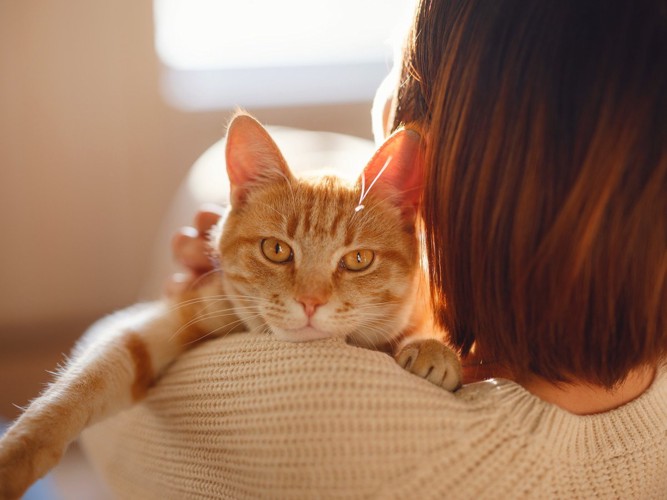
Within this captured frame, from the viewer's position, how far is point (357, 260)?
1.07 metres

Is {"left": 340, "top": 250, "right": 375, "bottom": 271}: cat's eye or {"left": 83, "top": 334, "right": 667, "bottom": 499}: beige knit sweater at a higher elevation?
{"left": 340, "top": 250, "right": 375, "bottom": 271}: cat's eye

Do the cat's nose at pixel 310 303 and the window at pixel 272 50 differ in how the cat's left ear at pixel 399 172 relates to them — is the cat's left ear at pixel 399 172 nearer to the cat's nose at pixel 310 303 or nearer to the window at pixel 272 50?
the cat's nose at pixel 310 303

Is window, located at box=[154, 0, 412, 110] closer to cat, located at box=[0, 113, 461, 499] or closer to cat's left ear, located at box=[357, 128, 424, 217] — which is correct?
cat, located at box=[0, 113, 461, 499]

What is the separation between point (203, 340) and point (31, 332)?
5.92 ft

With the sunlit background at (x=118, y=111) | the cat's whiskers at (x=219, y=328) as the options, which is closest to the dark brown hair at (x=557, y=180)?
the cat's whiskers at (x=219, y=328)

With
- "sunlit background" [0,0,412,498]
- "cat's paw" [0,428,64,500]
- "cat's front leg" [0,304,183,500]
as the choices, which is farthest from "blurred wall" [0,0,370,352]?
"cat's paw" [0,428,64,500]

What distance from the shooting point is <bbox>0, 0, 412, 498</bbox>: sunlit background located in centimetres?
249

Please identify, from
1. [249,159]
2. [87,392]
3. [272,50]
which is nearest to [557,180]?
[249,159]

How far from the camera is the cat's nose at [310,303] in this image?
984mm

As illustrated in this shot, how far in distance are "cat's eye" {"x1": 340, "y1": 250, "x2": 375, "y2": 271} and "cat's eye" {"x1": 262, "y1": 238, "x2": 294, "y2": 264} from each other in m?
0.09

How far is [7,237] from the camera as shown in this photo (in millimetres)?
2580

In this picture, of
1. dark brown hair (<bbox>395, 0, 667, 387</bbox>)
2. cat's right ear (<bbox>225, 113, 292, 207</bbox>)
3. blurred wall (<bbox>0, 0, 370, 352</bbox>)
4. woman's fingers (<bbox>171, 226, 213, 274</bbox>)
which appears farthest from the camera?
blurred wall (<bbox>0, 0, 370, 352</bbox>)

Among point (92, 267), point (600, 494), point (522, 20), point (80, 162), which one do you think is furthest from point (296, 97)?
point (600, 494)

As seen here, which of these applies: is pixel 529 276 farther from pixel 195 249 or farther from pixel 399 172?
pixel 195 249
